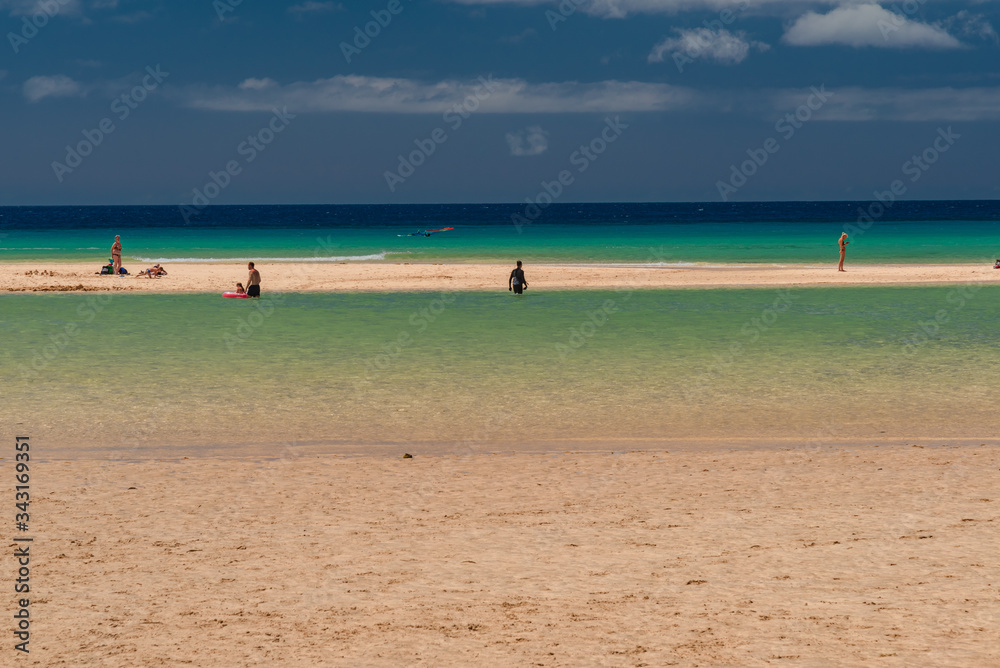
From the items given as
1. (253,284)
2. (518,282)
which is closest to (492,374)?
(253,284)

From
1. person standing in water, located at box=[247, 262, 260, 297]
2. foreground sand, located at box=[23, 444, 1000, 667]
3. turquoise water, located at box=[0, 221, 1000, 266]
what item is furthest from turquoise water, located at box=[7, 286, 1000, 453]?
turquoise water, located at box=[0, 221, 1000, 266]

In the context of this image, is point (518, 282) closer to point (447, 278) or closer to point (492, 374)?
point (447, 278)

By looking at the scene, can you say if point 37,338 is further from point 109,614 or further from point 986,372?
point 986,372

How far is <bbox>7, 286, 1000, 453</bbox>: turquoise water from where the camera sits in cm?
1502

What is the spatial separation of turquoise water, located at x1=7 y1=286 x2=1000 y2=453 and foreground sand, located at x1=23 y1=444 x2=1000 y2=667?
246 cm

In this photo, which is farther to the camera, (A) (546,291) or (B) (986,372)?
(A) (546,291)

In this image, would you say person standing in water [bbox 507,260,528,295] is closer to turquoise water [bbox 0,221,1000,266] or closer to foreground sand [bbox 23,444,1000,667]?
turquoise water [bbox 0,221,1000,266]

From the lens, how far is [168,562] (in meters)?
8.59

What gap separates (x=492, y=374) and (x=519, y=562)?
11.5 meters

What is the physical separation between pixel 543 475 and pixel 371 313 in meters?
22.6

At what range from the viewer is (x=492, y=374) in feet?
65.9

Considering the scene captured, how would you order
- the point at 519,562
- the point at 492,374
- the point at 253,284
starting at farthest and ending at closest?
the point at 253,284 → the point at 492,374 → the point at 519,562

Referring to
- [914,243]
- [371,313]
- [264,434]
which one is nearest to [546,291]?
[371,313]

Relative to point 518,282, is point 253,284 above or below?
below
